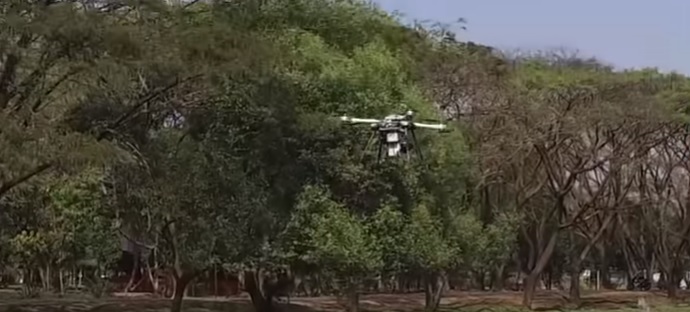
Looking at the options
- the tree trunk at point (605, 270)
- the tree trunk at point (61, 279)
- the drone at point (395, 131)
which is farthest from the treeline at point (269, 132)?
the tree trunk at point (605, 270)

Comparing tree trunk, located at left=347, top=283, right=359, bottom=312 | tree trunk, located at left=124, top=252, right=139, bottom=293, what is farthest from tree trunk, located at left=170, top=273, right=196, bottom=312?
tree trunk, located at left=124, top=252, right=139, bottom=293

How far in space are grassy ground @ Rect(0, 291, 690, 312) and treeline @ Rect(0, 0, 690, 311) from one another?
4.38ft

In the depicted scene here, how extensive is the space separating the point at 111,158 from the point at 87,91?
150 cm

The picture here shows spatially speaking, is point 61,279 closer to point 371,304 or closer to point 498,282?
point 371,304

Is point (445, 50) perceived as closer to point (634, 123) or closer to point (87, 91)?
point (634, 123)

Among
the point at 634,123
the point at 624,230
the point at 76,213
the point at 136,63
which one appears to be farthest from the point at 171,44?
the point at 624,230

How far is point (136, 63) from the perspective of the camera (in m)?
16.3

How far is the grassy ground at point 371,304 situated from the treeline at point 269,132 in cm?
134

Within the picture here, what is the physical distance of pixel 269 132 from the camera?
21.0 m

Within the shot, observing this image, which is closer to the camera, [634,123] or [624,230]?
[634,123]

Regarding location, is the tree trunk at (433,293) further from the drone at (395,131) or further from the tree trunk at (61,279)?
the tree trunk at (61,279)

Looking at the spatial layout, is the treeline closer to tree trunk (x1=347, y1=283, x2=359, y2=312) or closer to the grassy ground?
tree trunk (x1=347, y1=283, x2=359, y2=312)

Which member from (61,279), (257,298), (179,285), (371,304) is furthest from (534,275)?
(61,279)

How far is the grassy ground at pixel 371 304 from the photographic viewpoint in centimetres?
2738
